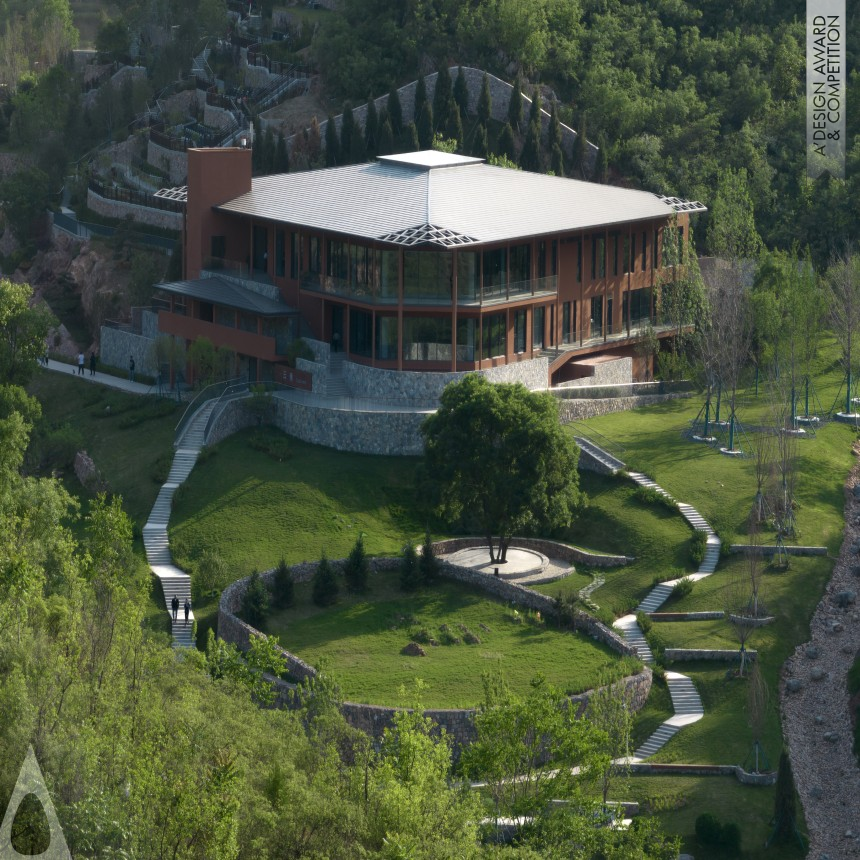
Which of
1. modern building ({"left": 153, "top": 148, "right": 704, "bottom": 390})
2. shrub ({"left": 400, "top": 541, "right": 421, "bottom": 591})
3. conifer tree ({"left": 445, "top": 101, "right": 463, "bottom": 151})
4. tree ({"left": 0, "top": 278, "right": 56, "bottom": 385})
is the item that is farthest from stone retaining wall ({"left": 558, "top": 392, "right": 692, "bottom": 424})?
conifer tree ({"left": 445, "top": 101, "right": 463, "bottom": 151})

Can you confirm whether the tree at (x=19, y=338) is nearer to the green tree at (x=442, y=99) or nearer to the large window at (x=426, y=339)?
the large window at (x=426, y=339)

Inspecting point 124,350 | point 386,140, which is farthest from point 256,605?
point 386,140

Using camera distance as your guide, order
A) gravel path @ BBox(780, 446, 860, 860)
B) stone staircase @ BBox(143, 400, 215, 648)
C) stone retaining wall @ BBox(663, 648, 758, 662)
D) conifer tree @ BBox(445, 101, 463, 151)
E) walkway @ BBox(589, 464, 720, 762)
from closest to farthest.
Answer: gravel path @ BBox(780, 446, 860, 860) < walkway @ BBox(589, 464, 720, 762) < stone retaining wall @ BBox(663, 648, 758, 662) < stone staircase @ BBox(143, 400, 215, 648) < conifer tree @ BBox(445, 101, 463, 151)

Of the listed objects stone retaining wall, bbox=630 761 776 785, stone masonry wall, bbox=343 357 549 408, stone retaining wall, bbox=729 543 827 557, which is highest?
stone masonry wall, bbox=343 357 549 408

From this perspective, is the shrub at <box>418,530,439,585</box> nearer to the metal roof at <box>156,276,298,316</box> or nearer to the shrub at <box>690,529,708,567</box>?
the shrub at <box>690,529,708,567</box>

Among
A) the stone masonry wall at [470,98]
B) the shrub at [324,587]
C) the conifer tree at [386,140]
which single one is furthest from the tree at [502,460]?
the stone masonry wall at [470,98]
